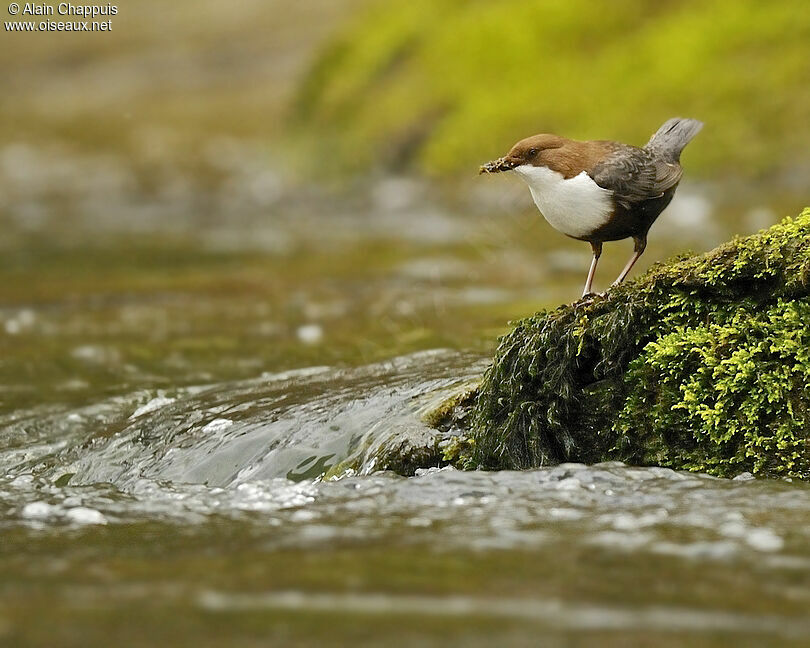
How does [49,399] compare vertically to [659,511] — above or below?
above

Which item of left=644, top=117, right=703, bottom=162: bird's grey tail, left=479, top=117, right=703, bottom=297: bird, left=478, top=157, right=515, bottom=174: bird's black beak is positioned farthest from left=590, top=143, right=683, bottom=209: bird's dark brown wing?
left=478, top=157, right=515, bottom=174: bird's black beak

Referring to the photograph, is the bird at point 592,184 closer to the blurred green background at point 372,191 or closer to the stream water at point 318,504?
the stream water at point 318,504

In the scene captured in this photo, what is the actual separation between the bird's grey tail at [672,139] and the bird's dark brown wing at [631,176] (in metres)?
0.20

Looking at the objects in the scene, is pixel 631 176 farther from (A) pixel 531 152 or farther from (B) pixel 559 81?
(B) pixel 559 81

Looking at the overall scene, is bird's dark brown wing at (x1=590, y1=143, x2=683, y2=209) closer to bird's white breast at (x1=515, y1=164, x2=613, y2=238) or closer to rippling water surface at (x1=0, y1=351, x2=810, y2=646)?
bird's white breast at (x1=515, y1=164, x2=613, y2=238)

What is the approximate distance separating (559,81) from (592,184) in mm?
11921

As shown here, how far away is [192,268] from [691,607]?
32.1ft

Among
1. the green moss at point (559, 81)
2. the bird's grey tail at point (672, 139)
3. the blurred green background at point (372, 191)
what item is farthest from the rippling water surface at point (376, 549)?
the green moss at point (559, 81)

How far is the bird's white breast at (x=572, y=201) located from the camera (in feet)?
15.8

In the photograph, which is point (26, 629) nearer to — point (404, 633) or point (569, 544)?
point (404, 633)

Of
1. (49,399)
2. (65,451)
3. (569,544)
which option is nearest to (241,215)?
(49,399)

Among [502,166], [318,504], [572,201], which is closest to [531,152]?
[502,166]

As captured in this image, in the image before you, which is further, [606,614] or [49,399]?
[49,399]

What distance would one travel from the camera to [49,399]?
22.2 feet
